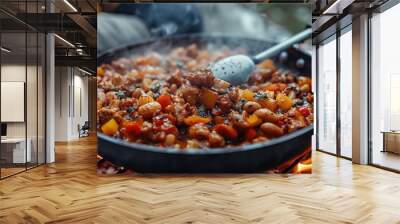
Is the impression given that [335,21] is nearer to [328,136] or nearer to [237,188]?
[328,136]

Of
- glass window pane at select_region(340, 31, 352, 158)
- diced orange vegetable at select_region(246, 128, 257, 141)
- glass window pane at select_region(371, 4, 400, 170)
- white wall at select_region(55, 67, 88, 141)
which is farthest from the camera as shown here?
white wall at select_region(55, 67, 88, 141)

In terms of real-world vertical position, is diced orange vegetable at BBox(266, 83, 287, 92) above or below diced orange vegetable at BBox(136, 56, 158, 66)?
below

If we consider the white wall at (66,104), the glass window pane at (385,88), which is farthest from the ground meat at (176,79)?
the white wall at (66,104)

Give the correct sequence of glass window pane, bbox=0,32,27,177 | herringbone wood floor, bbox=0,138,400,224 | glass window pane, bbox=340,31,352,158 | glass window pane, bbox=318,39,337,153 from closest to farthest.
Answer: herringbone wood floor, bbox=0,138,400,224
glass window pane, bbox=0,32,27,177
glass window pane, bbox=340,31,352,158
glass window pane, bbox=318,39,337,153

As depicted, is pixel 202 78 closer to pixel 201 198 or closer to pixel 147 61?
pixel 147 61

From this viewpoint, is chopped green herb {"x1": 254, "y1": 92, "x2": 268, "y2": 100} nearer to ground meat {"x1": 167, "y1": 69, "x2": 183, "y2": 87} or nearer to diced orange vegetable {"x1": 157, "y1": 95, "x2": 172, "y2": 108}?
ground meat {"x1": 167, "y1": 69, "x2": 183, "y2": 87}

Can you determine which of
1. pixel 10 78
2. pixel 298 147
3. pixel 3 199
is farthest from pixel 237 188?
pixel 10 78

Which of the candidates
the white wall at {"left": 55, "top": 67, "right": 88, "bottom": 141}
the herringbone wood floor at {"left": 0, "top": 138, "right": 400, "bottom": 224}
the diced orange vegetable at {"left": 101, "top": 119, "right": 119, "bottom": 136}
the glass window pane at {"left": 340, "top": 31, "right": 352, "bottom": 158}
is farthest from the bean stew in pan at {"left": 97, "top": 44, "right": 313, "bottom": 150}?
the white wall at {"left": 55, "top": 67, "right": 88, "bottom": 141}

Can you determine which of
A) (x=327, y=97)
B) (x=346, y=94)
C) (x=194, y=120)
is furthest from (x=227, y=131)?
(x=327, y=97)
